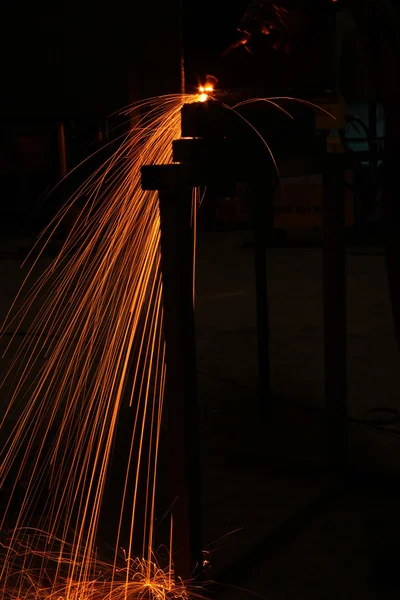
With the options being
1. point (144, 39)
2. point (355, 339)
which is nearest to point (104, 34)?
point (144, 39)

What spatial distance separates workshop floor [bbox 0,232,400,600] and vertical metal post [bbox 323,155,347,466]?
17cm

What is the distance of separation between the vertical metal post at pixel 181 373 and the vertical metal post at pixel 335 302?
97 centimetres

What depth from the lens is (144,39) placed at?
8.52 meters

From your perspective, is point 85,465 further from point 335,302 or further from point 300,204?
point 300,204

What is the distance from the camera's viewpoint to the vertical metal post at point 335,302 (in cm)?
308

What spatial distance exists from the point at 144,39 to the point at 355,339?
14.8 ft

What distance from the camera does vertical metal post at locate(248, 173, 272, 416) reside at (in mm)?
3672

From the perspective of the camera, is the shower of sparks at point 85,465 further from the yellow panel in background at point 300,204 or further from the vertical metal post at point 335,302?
the yellow panel in background at point 300,204

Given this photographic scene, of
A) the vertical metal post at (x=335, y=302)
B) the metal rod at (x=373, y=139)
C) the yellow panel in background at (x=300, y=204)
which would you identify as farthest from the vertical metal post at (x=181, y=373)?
the metal rod at (x=373, y=139)

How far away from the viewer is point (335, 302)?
3154mm

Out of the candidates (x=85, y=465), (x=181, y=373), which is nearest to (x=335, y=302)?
(x=181, y=373)

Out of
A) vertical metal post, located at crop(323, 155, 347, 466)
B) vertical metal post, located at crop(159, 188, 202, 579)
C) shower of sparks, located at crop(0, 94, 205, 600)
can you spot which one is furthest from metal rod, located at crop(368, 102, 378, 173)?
vertical metal post, located at crop(159, 188, 202, 579)

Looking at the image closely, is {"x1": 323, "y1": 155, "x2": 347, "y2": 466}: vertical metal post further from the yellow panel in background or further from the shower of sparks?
the yellow panel in background

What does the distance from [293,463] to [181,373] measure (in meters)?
1.33
